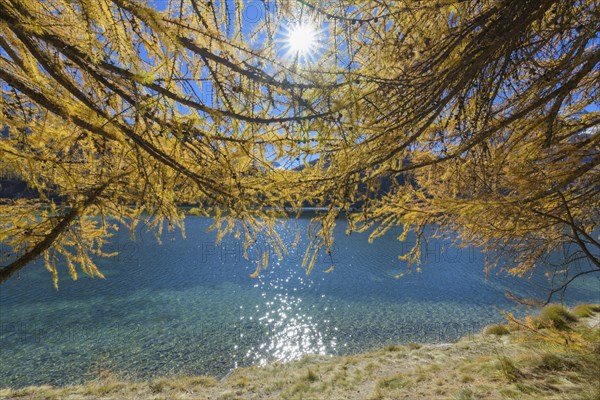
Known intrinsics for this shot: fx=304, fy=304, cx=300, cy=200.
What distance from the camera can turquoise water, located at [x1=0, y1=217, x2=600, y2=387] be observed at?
10102mm

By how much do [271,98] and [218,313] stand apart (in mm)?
14027

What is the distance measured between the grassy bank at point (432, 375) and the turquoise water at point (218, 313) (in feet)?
4.33

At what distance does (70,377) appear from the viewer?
8867 mm

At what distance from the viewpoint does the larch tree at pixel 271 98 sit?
1.83 m

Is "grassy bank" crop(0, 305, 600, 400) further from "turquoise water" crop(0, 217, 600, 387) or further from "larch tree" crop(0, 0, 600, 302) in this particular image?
"larch tree" crop(0, 0, 600, 302)

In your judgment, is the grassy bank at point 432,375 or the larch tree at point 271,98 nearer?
the larch tree at point 271,98

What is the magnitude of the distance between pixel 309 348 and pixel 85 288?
13.3 meters

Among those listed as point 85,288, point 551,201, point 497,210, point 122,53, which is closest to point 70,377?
point 85,288

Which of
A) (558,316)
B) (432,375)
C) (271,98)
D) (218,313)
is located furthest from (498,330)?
(271,98)

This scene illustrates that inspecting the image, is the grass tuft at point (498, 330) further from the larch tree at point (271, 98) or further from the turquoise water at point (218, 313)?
the larch tree at point (271, 98)

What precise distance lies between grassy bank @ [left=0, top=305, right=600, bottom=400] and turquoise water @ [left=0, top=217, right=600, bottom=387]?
1.32 metres

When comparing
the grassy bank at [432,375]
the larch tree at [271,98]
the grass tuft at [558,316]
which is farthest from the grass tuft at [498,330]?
the larch tree at [271,98]

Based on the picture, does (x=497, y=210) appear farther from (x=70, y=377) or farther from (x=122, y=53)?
(x=70, y=377)

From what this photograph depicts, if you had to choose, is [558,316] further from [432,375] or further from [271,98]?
[271,98]
